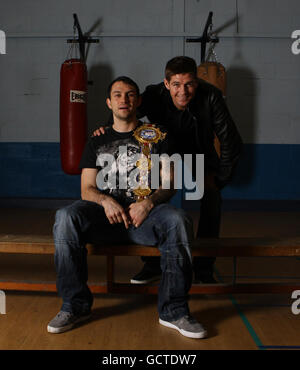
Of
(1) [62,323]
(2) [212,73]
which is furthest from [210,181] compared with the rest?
(2) [212,73]

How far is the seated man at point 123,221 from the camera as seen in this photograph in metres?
1.61

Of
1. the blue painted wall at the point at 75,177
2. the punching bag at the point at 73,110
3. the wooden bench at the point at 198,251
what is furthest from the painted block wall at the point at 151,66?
the wooden bench at the point at 198,251

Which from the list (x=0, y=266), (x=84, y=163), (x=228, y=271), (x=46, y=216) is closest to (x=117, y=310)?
(x=84, y=163)

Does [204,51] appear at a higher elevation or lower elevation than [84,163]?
higher

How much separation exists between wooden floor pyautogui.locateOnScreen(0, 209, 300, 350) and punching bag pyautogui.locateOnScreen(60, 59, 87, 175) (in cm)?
210

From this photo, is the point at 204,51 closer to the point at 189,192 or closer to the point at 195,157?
the point at 189,192

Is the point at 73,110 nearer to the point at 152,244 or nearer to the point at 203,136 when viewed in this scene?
the point at 203,136

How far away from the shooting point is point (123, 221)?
1749mm

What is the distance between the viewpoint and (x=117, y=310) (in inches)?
74.4

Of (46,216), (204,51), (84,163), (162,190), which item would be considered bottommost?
(46,216)

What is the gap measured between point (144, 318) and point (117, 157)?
81 centimetres

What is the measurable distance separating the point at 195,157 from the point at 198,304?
0.89 meters
